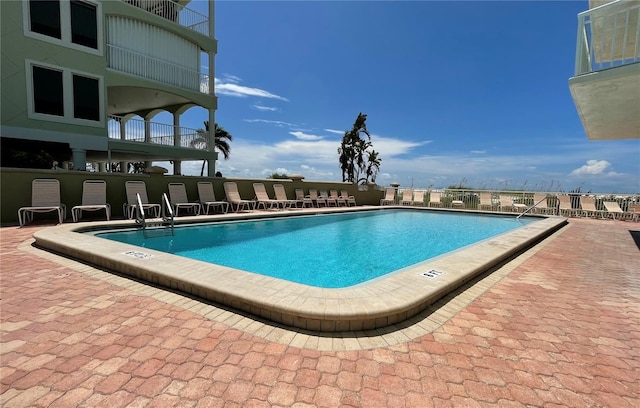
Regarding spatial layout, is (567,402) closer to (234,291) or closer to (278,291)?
(278,291)

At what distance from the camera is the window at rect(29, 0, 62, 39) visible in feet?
33.1

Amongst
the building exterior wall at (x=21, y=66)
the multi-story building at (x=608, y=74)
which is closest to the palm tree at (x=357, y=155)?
the multi-story building at (x=608, y=74)

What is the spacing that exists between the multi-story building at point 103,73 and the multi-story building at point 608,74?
14.3 meters

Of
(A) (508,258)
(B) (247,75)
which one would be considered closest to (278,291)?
(A) (508,258)

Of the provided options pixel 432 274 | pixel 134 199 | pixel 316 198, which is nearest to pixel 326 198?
pixel 316 198

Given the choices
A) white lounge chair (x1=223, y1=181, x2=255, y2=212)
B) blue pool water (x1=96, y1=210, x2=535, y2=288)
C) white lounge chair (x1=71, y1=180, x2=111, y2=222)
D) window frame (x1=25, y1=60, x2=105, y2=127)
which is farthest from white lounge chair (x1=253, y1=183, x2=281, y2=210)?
window frame (x1=25, y1=60, x2=105, y2=127)

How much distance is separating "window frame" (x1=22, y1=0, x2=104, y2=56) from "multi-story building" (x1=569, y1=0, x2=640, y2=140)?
598 inches

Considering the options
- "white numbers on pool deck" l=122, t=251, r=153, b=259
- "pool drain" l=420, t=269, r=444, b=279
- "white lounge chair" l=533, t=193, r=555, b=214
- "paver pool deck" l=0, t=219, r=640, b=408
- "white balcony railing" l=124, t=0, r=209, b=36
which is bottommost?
"paver pool deck" l=0, t=219, r=640, b=408

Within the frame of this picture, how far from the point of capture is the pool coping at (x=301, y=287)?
253 centimetres

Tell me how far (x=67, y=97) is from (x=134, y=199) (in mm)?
5605

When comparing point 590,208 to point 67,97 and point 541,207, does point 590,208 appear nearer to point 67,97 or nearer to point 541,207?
point 541,207

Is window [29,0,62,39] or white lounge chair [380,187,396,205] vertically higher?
window [29,0,62,39]

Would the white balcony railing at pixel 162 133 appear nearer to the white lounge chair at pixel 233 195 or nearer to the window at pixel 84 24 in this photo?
the window at pixel 84 24

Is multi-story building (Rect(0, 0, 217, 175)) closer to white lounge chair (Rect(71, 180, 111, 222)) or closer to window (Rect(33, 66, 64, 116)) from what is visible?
window (Rect(33, 66, 64, 116))
